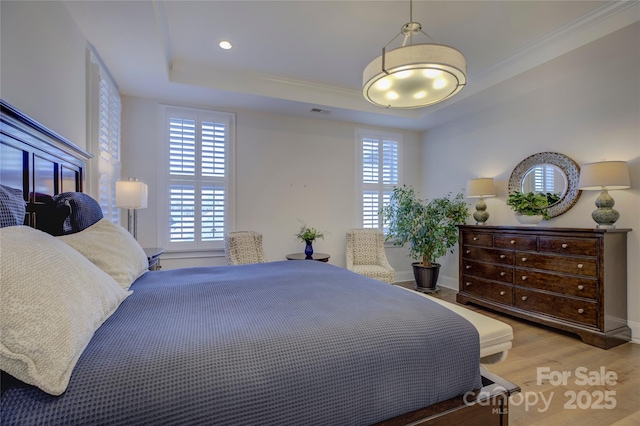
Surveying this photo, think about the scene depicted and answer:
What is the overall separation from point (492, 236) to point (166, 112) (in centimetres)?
437

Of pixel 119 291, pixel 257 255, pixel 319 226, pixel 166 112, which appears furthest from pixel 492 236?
pixel 166 112

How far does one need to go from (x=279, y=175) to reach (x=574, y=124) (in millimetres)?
3566

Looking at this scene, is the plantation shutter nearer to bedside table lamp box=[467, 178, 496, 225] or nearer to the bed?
the bed

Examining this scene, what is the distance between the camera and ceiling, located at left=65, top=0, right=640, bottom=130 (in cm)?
247

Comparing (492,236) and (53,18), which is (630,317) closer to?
(492,236)

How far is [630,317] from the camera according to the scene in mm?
2793

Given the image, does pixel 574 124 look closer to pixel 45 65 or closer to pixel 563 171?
pixel 563 171

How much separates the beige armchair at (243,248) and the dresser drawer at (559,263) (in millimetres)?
2997

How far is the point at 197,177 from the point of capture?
4035 mm

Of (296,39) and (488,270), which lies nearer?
(296,39)

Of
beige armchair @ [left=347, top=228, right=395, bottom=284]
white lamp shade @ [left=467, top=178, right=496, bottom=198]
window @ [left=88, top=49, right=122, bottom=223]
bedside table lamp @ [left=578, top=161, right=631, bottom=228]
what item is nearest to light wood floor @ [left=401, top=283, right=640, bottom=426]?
bedside table lamp @ [left=578, top=161, right=631, bottom=228]

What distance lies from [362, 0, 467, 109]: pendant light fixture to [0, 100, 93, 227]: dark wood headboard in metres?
1.89

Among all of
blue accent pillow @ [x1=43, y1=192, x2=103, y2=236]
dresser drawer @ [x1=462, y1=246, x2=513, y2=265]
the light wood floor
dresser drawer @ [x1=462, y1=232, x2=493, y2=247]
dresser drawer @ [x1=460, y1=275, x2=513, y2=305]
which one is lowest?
the light wood floor

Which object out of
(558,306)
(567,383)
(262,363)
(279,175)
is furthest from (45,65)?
(558,306)
